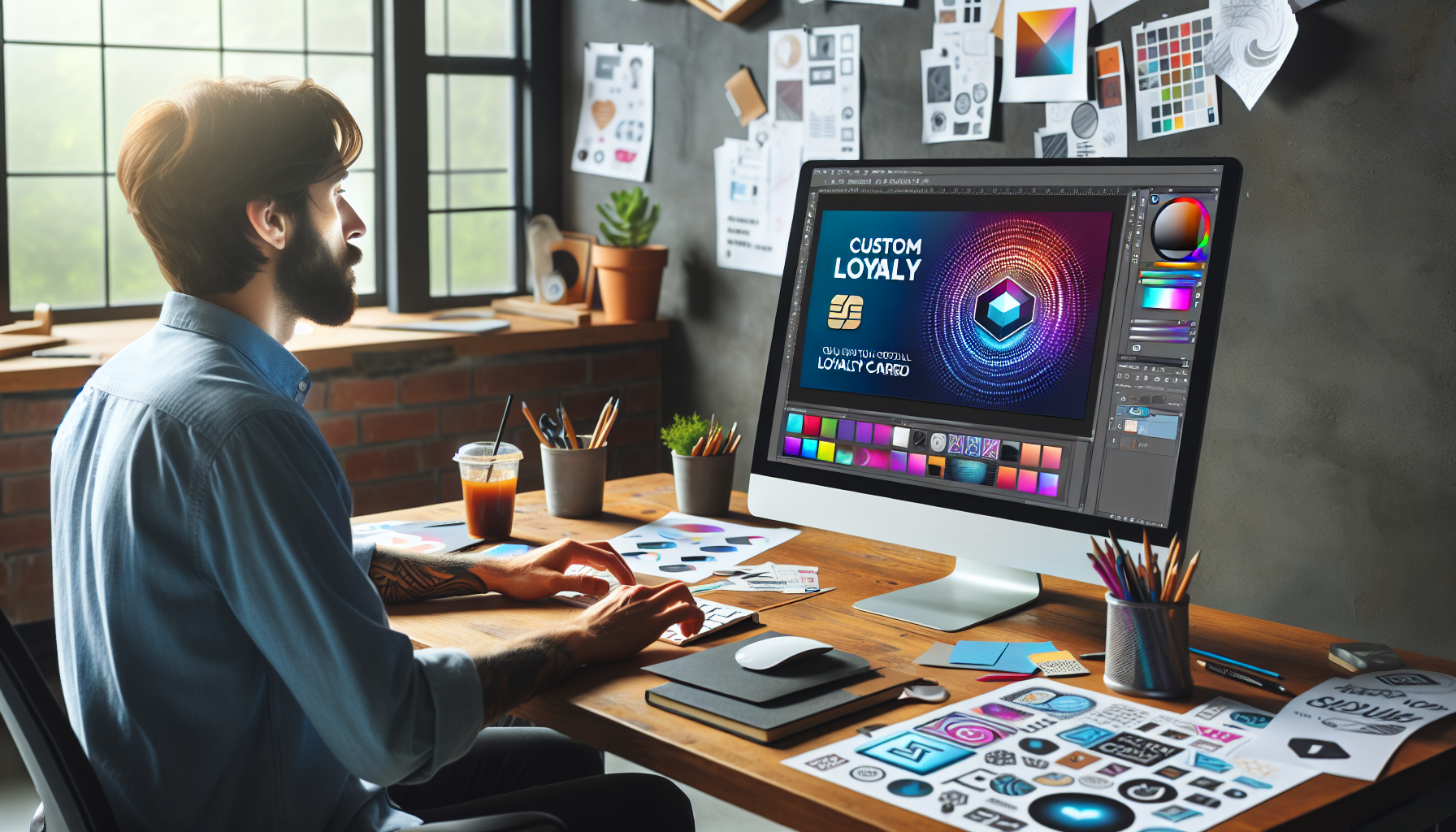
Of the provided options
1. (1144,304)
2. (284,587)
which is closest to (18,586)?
(284,587)

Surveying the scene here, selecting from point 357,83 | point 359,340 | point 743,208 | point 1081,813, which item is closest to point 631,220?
point 743,208

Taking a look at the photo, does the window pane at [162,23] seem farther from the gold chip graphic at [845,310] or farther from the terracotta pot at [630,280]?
the gold chip graphic at [845,310]

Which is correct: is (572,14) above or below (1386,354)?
above

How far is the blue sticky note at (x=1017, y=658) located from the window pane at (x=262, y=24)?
317 centimetres

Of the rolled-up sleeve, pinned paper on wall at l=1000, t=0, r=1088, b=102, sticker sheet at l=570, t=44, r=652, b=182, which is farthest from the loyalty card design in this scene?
sticker sheet at l=570, t=44, r=652, b=182

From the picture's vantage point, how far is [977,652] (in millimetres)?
1362

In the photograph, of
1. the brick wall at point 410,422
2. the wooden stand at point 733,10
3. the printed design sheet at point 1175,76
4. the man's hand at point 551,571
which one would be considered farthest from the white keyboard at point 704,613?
the wooden stand at point 733,10

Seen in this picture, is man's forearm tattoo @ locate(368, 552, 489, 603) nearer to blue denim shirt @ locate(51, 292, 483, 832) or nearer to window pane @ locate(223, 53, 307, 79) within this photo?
blue denim shirt @ locate(51, 292, 483, 832)

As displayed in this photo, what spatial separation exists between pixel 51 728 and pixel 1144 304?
3.72 ft

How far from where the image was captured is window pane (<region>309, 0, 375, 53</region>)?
3785mm

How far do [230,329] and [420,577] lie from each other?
47 cm

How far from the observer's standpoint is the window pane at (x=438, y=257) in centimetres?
398

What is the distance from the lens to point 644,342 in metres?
3.88

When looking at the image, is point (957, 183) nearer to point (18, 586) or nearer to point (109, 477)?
point (109, 477)
